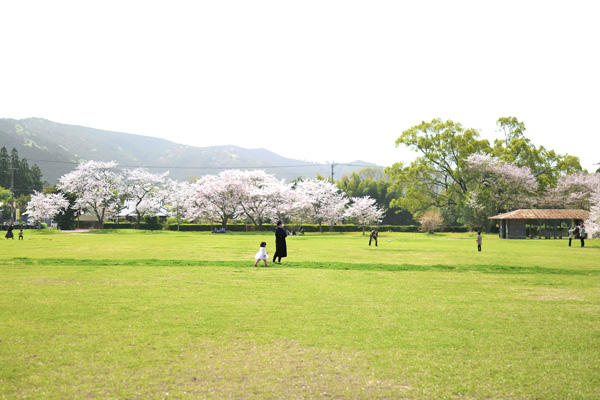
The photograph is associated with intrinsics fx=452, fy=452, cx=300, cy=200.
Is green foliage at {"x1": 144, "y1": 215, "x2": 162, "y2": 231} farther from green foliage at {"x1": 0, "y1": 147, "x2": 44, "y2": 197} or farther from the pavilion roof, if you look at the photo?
green foliage at {"x1": 0, "y1": 147, "x2": 44, "y2": 197}

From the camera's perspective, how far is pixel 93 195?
67500mm

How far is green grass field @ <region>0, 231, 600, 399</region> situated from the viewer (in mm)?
5039

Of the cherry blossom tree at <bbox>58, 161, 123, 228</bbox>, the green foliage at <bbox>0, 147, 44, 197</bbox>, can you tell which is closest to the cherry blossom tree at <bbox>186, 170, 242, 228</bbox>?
the cherry blossom tree at <bbox>58, 161, 123, 228</bbox>

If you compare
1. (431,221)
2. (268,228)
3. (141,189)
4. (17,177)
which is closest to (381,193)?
(431,221)

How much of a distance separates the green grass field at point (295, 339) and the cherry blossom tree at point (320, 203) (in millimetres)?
55006

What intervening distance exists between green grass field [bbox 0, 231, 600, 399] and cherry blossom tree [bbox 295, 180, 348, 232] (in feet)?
180

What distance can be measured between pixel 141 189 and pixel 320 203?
2904cm

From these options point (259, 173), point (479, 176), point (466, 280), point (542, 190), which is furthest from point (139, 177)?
point (466, 280)

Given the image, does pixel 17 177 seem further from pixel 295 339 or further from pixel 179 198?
pixel 295 339

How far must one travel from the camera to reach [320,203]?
233ft

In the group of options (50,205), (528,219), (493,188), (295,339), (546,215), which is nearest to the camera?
(295,339)

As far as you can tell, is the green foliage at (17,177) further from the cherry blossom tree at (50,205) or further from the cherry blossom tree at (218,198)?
the cherry blossom tree at (218,198)

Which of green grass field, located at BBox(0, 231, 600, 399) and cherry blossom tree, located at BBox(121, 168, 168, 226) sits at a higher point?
cherry blossom tree, located at BBox(121, 168, 168, 226)

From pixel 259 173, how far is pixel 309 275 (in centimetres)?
5661
